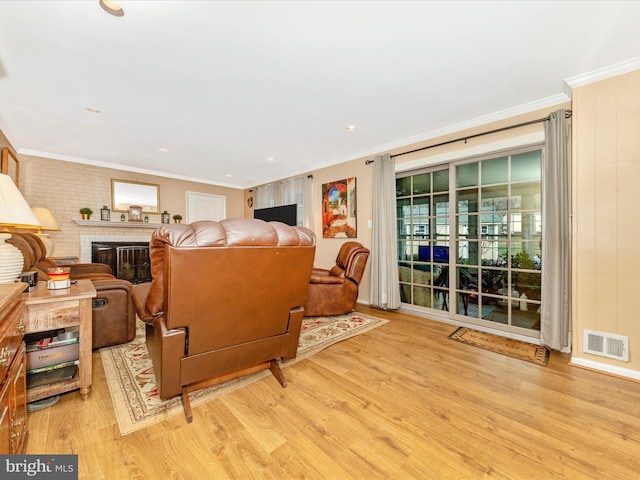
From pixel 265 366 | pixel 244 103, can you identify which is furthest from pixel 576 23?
pixel 265 366

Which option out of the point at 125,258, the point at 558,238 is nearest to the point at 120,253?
the point at 125,258

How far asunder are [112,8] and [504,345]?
4069 mm

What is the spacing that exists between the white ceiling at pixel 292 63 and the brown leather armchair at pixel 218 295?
1380 millimetres

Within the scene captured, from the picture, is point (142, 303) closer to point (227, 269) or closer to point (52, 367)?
point (52, 367)

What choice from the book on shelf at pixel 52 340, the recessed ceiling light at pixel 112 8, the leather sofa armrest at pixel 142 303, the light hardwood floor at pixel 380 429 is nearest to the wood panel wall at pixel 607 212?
the light hardwood floor at pixel 380 429

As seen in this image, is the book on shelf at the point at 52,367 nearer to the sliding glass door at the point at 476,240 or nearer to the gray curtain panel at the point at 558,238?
the sliding glass door at the point at 476,240

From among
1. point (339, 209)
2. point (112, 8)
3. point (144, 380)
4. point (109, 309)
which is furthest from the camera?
point (339, 209)

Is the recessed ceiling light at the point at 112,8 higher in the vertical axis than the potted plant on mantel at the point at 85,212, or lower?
higher

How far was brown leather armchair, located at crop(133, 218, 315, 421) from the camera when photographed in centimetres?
136

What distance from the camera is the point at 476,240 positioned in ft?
10.5

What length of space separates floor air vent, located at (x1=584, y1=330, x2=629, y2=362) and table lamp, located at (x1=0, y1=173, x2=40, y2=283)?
3.94m

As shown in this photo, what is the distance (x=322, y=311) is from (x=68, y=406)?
8.02 feet

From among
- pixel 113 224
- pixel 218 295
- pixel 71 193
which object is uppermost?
pixel 71 193

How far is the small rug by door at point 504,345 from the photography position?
2.43m
